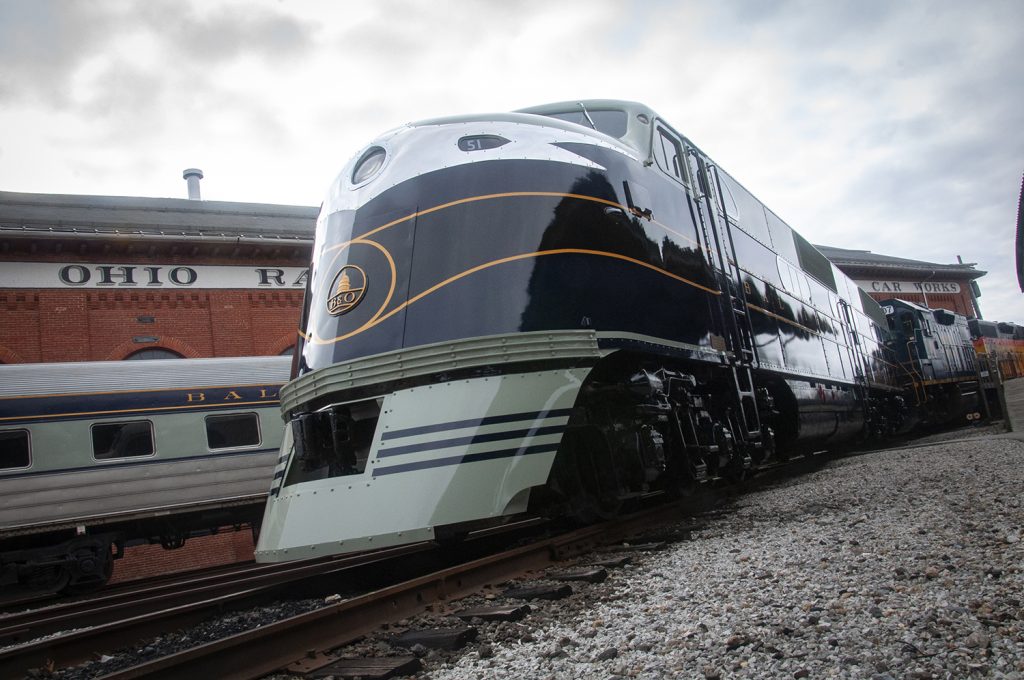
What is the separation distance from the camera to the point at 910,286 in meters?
33.3

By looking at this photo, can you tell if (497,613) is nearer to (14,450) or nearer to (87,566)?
(87,566)

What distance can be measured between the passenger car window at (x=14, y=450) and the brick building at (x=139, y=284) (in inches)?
220

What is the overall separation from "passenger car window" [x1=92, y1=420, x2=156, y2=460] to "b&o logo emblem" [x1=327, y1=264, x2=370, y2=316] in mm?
6779

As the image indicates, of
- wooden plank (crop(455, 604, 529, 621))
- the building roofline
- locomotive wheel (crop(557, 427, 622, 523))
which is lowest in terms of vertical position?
wooden plank (crop(455, 604, 529, 621))

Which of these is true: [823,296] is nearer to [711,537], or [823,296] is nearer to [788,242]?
[788,242]

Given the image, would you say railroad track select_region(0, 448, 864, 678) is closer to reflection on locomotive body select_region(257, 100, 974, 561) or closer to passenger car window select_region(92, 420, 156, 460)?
reflection on locomotive body select_region(257, 100, 974, 561)

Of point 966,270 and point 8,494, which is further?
point 966,270

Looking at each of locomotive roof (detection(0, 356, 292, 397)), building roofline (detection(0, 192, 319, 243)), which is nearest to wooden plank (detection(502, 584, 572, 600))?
locomotive roof (detection(0, 356, 292, 397))

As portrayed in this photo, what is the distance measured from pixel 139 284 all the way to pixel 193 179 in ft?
27.3

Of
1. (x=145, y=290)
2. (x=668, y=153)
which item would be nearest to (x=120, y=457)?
(x=145, y=290)

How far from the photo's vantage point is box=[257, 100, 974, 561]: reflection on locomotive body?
4.80m

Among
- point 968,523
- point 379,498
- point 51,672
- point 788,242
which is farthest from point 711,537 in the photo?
point 788,242

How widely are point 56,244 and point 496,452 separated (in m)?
14.4

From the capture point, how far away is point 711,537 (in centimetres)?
564
